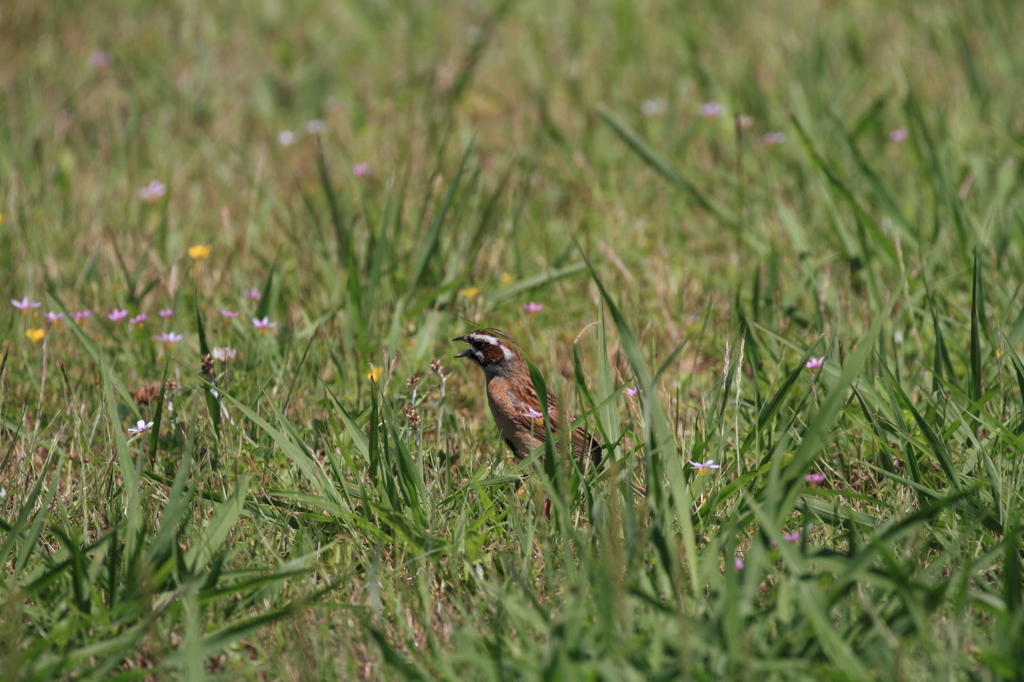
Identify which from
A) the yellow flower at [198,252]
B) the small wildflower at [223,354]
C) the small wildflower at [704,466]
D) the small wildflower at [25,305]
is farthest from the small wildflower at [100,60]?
the small wildflower at [704,466]

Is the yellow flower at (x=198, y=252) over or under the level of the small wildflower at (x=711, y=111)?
under

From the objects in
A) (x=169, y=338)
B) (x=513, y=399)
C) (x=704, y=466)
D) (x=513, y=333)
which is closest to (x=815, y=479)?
(x=704, y=466)

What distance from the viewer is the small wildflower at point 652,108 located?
23.1ft

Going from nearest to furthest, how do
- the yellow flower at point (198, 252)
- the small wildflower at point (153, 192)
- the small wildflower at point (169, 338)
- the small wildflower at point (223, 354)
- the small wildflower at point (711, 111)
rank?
the small wildflower at point (223, 354)
the small wildflower at point (169, 338)
the yellow flower at point (198, 252)
the small wildflower at point (153, 192)
the small wildflower at point (711, 111)

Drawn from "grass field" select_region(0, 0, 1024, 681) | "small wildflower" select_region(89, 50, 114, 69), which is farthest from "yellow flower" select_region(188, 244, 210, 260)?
"small wildflower" select_region(89, 50, 114, 69)

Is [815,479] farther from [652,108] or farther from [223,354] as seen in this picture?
[652,108]

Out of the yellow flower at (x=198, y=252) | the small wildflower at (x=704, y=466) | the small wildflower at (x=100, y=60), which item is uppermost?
the small wildflower at (x=704, y=466)

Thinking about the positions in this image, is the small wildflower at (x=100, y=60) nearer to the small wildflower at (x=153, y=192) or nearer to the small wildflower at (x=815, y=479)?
the small wildflower at (x=153, y=192)

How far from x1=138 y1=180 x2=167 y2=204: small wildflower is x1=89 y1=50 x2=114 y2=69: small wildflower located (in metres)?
1.94

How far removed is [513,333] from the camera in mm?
5031

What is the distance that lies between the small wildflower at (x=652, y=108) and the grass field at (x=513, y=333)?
5cm

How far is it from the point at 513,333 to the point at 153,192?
2514 millimetres

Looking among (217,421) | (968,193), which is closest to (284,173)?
(217,421)

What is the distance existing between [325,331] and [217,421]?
997mm
